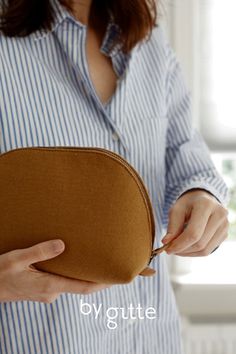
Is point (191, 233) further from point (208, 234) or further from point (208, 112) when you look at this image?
point (208, 112)

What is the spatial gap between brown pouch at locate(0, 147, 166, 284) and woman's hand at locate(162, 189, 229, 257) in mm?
91

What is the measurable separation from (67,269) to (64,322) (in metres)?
0.20

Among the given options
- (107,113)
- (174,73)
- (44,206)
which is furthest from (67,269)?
(174,73)

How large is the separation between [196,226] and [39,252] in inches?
9.2

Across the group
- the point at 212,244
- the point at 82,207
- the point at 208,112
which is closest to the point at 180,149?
the point at 212,244

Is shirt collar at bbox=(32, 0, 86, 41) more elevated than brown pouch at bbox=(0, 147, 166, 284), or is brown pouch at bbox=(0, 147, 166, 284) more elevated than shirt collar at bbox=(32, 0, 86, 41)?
shirt collar at bbox=(32, 0, 86, 41)

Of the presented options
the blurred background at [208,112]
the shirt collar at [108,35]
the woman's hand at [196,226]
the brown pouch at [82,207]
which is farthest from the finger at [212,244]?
the blurred background at [208,112]

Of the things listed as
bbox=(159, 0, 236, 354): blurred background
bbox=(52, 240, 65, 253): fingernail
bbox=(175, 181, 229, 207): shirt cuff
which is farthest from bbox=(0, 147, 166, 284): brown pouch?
bbox=(159, 0, 236, 354): blurred background

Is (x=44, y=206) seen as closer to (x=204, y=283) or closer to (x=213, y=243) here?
(x=213, y=243)

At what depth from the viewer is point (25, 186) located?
0.74 metres

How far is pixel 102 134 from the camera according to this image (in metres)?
0.99

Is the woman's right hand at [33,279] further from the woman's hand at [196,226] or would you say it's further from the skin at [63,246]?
the woman's hand at [196,226]

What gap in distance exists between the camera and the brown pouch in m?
0.72

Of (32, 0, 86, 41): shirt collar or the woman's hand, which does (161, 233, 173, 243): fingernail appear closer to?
the woman's hand
